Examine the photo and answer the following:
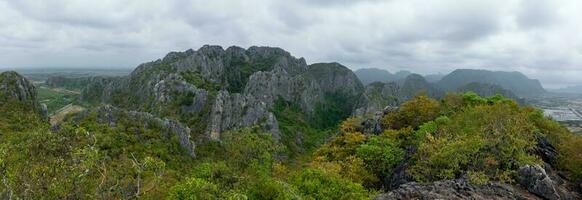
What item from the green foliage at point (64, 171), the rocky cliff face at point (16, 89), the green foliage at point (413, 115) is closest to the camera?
the green foliage at point (64, 171)

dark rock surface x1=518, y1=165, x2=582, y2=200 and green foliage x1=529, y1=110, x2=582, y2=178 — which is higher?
green foliage x1=529, y1=110, x2=582, y2=178

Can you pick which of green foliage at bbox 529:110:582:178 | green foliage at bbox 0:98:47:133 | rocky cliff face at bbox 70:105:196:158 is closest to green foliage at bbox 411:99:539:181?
green foliage at bbox 529:110:582:178

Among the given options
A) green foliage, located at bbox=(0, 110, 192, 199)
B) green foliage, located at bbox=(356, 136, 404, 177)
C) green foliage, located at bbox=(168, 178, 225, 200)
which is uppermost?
green foliage, located at bbox=(0, 110, 192, 199)

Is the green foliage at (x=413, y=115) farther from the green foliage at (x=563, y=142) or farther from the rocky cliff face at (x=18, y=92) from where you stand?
the rocky cliff face at (x=18, y=92)

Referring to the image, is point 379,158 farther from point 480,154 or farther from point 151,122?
point 151,122

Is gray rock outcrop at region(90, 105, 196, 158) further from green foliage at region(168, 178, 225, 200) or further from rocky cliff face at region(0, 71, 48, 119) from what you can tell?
green foliage at region(168, 178, 225, 200)

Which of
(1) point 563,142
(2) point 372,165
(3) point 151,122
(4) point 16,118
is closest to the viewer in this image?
(1) point 563,142

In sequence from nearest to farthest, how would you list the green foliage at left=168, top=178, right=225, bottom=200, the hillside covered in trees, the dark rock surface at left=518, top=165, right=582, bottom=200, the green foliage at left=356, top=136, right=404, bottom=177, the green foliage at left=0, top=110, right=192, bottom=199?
the green foliage at left=0, top=110, right=192, bottom=199, the hillside covered in trees, the green foliage at left=168, top=178, right=225, bottom=200, the dark rock surface at left=518, top=165, right=582, bottom=200, the green foliage at left=356, top=136, right=404, bottom=177

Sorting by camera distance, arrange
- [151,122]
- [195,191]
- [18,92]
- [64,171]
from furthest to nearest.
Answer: [18,92]
[151,122]
[195,191]
[64,171]

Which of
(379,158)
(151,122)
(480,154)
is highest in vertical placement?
(480,154)

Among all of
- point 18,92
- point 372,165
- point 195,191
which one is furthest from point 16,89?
point 195,191

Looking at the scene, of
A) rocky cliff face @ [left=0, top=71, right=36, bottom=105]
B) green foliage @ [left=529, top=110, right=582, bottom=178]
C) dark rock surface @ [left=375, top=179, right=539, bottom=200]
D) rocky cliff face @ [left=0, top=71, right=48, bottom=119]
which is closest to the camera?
dark rock surface @ [left=375, top=179, right=539, bottom=200]

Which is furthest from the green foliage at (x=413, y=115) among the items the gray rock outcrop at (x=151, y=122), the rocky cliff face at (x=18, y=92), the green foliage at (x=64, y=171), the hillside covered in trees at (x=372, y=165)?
the rocky cliff face at (x=18, y=92)

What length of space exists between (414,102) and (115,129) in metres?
76.8
